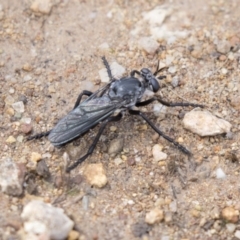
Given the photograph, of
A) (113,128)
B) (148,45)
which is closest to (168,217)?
(113,128)

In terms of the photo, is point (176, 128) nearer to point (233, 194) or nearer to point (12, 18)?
point (233, 194)

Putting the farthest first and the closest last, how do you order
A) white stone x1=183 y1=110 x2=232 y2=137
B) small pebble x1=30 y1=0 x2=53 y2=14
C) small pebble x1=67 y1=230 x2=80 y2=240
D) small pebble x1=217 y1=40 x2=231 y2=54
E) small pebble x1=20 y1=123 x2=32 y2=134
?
small pebble x1=30 y1=0 x2=53 y2=14 → small pebble x1=217 y1=40 x2=231 y2=54 → small pebble x1=20 y1=123 x2=32 y2=134 → white stone x1=183 y1=110 x2=232 y2=137 → small pebble x1=67 y1=230 x2=80 y2=240

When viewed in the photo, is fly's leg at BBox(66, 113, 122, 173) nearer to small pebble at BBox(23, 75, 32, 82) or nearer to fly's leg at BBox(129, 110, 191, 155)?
fly's leg at BBox(129, 110, 191, 155)

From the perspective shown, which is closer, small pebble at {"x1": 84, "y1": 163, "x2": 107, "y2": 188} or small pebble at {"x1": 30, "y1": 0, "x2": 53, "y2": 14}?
small pebble at {"x1": 84, "y1": 163, "x2": 107, "y2": 188}

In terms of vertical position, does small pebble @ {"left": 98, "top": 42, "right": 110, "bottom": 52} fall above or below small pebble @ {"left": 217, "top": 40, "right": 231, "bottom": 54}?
above

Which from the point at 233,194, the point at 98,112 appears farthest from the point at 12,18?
the point at 233,194

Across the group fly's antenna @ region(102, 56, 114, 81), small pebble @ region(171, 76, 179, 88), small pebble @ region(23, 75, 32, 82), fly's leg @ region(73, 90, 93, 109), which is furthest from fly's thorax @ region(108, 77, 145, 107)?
small pebble @ region(23, 75, 32, 82)

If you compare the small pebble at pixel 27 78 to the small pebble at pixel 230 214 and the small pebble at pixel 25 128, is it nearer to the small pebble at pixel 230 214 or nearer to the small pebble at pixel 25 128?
the small pebble at pixel 25 128
